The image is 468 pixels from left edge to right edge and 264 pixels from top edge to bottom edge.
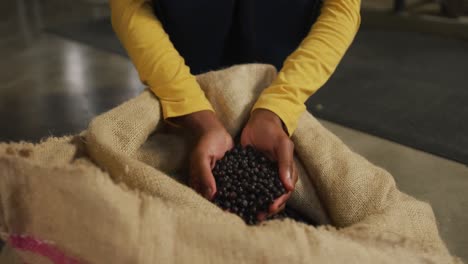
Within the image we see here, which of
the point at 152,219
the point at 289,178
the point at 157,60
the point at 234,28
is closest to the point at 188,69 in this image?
the point at 157,60

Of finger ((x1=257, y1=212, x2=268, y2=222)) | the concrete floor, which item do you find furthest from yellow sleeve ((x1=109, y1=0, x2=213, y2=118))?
the concrete floor

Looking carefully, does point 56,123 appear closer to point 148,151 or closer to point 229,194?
point 148,151

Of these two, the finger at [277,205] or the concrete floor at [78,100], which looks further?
the concrete floor at [78,100]

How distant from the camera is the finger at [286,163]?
0.70 meters

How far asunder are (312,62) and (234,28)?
186mm

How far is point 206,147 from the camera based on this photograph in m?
0.73

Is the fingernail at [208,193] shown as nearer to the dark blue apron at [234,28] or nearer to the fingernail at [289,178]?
the fingernail at [289,178]

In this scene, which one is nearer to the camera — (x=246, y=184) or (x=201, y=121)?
(x=246, y=184)

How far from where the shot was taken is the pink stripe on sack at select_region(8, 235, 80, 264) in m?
0.54

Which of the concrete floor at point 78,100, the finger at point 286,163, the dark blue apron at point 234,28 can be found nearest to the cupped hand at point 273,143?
the finger at point 286,163

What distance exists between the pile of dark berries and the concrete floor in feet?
1.62

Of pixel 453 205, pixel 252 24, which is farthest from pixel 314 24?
pixel 453 205

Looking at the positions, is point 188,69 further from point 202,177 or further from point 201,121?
point 202,177

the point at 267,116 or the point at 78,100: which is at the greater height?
the point at 267,116
